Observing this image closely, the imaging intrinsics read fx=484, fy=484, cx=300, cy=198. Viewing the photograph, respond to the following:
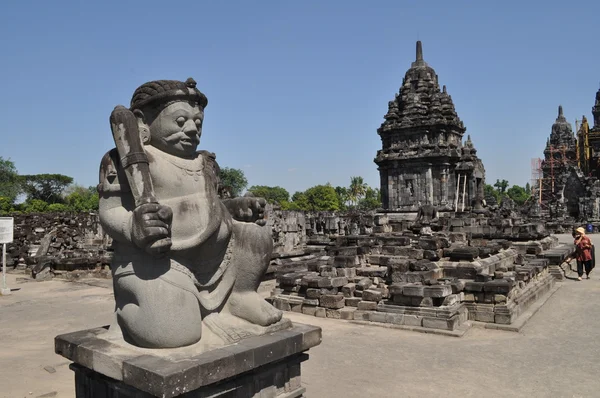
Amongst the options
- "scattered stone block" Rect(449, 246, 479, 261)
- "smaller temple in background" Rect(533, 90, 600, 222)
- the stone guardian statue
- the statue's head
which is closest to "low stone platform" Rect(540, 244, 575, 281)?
"scattered stone block" Rect(449, 246, 479, 261)

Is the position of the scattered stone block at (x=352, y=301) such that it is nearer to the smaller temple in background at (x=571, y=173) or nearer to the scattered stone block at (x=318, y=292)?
the scattered stone block at (x=318, y=292)

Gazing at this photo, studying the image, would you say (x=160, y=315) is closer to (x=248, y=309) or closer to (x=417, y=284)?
(x=248, y=309)

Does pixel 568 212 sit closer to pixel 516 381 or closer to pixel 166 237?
pixel 516 381

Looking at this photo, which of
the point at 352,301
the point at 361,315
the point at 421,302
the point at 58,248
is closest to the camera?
the point at 421,302

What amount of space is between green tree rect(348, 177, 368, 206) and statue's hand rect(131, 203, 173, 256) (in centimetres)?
7841

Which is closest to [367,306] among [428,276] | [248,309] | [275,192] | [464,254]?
[428,276]

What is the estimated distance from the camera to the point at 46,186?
206ft

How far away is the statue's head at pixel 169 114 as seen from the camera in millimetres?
3227

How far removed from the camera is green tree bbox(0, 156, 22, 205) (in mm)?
54263

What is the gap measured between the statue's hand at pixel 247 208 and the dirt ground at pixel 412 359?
1920 mm

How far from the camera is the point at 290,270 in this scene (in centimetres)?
1070

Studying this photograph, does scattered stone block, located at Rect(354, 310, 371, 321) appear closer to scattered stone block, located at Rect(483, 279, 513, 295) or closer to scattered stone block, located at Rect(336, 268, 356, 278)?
scattered stone block, located at Rect(336, 268, 356, 278)

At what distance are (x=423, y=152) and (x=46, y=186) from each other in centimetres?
5481

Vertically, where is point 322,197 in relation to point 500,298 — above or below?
above
